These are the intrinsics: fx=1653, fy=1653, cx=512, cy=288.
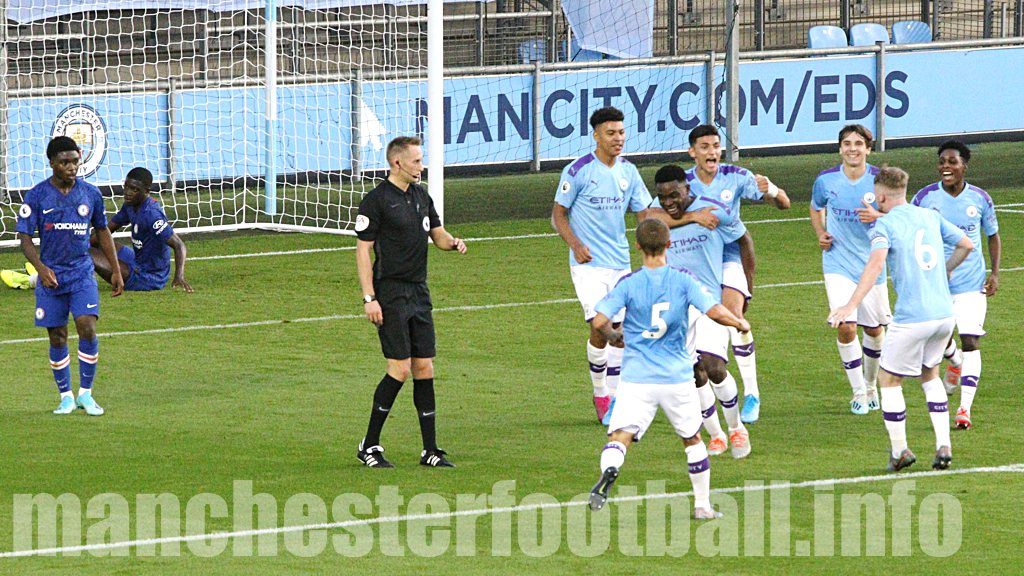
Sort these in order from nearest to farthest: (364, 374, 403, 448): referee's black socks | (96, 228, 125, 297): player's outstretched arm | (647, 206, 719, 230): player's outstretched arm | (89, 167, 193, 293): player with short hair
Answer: (364, 374, 403, 448): referee's black socks
(647, 206, 719, 230): player's outstretched arm
(96, 228, 125, 297): player's outstretched arm
(89, 167, 193, 293): player with short hair

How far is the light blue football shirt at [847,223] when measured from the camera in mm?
10750

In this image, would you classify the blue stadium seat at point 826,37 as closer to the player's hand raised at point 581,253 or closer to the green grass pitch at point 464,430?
the green grass pitch at point 464,430

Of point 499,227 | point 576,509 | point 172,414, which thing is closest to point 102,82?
point 499,227

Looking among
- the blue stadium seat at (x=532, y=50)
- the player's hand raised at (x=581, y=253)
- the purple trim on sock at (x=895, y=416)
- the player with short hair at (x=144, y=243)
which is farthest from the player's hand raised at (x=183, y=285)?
the blue stadium seat at (x=532, y=50)

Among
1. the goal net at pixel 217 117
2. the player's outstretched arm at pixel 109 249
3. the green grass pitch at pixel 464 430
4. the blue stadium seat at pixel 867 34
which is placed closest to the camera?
the green grass pitch at pixel 464 430

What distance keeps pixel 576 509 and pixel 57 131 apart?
49.3ft

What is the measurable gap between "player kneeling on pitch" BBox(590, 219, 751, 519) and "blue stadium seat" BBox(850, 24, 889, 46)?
905 inches

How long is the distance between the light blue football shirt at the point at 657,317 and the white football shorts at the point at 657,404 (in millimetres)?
37

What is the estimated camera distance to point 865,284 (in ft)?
28.7

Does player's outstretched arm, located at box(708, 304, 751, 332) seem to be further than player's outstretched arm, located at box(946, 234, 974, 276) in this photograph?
No

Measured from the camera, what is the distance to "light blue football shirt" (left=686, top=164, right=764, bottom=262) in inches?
397

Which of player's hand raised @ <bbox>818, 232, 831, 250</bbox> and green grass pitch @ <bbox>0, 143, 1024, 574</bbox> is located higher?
player's hand raised @ <bbox>818, 232, 831, 250</bbox>

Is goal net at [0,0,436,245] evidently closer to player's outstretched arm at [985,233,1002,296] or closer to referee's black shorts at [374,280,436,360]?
player's outstretched arm at [985,233,1002,296]

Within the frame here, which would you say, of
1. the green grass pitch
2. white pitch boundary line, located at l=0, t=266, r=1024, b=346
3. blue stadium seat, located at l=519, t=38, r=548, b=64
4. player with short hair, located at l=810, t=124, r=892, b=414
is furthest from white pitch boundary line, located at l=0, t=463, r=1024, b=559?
blue stadium seat, located at l=519, t=38, r=548, b=64
